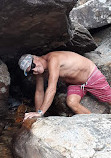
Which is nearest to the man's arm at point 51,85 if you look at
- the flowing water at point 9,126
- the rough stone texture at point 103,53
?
the flowing water at point 9,126

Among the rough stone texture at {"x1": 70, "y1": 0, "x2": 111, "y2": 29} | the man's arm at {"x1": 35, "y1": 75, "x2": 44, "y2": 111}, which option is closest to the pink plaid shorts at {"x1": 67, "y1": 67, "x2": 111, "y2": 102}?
the man's arm at {"x1": 35, "y1": 75, "x2": 44, "y2": 111}

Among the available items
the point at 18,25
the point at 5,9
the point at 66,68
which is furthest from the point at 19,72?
the point at 5,9

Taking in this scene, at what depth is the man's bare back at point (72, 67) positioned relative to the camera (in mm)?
4139

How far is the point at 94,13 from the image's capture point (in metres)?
6.28


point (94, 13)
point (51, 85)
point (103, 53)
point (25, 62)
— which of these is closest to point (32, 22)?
point (25, 62)

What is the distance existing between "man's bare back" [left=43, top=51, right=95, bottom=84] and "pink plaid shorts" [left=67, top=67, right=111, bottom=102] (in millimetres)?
110

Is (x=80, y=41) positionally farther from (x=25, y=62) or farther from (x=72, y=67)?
(x=25, y=62)

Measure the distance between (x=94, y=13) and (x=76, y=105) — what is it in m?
3.31

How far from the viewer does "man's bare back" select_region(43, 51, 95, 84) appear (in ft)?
13.6

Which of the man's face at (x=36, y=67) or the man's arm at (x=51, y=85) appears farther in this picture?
the man's face at (x=36, y=67)

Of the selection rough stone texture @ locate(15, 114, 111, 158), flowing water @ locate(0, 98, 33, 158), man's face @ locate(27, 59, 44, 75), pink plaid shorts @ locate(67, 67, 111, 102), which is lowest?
flowing water @ locate(0, 98, 33, 158)

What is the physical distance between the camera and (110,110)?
4551mm

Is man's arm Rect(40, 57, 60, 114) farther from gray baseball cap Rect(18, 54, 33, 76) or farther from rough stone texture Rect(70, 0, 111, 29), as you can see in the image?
rough stone texture Rect(70, 0, 111, 29)

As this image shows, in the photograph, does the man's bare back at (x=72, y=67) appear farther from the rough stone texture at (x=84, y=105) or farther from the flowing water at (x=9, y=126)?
the flowing water at (x=9, y=126)
